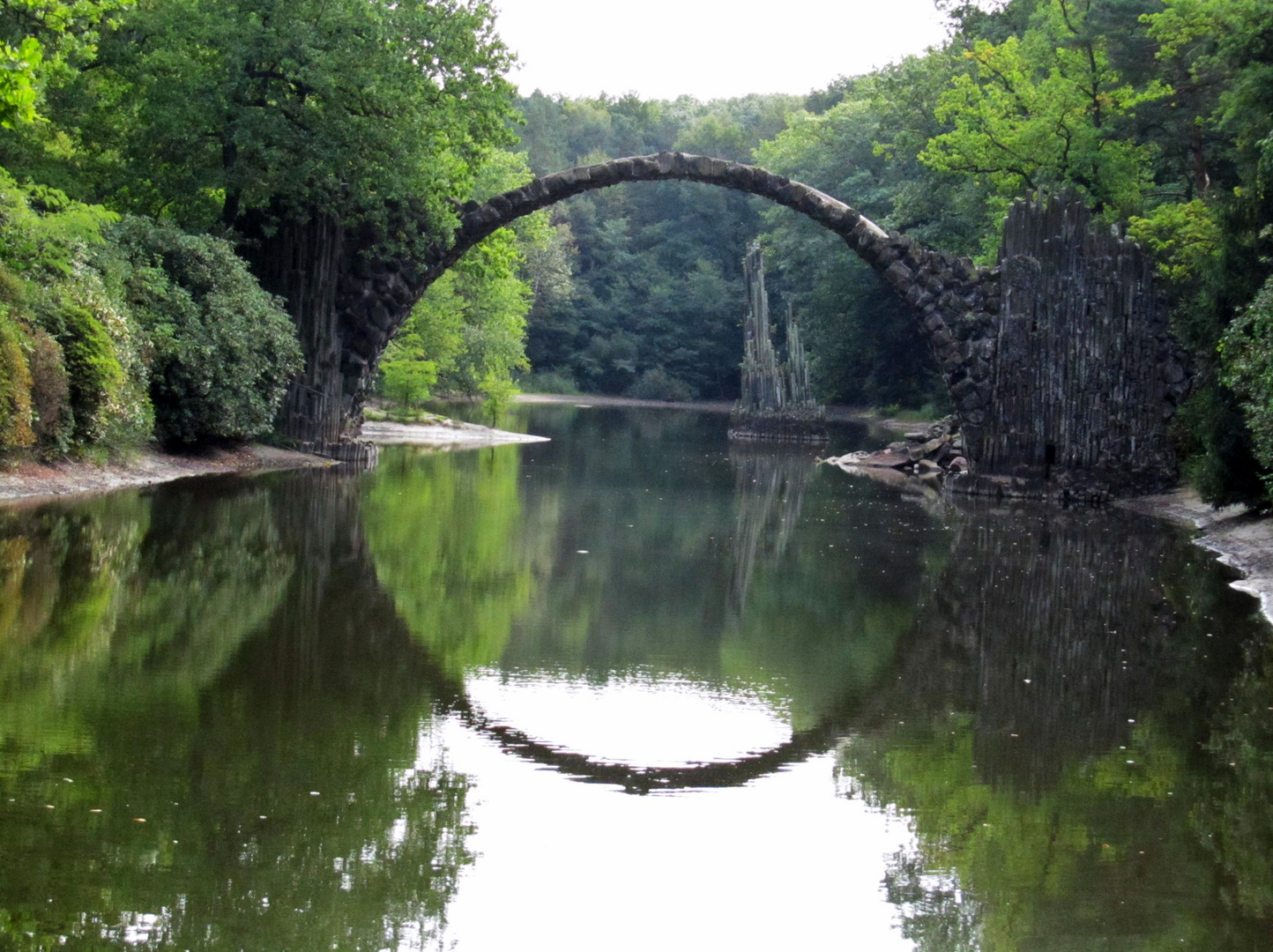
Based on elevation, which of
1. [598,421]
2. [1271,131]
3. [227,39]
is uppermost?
A: [227,39]

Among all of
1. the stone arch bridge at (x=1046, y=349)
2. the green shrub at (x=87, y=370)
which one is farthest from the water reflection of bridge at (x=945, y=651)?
the stone arch bridge at (x=1046, y=349)

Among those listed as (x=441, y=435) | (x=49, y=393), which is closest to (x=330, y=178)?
(x=49, y=393)

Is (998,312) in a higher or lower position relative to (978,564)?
higher

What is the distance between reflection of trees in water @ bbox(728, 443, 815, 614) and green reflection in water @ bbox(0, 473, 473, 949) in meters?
4.25

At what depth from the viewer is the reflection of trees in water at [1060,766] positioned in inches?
218

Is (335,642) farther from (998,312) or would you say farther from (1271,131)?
(998,312)

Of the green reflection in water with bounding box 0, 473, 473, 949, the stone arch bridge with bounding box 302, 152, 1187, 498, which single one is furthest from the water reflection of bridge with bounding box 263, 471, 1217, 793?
the stone arch bridge with bounding box 302, 152, 1187, 498

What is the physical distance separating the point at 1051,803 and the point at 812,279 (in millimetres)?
53694

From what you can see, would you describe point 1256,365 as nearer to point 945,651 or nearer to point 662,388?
point 945,651

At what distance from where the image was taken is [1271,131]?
16516 mm

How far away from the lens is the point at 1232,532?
18.0m

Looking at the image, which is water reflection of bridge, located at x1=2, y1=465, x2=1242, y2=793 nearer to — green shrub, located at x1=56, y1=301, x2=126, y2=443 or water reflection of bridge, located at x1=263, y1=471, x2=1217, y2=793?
water reflection of bridge, located at x1=263, y1=471, x2=1217, y2=793

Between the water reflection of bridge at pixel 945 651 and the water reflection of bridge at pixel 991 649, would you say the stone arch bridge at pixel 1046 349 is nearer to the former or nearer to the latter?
the water reflection of bridge at pixel 991 649

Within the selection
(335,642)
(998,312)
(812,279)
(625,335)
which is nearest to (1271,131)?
(998,312)
